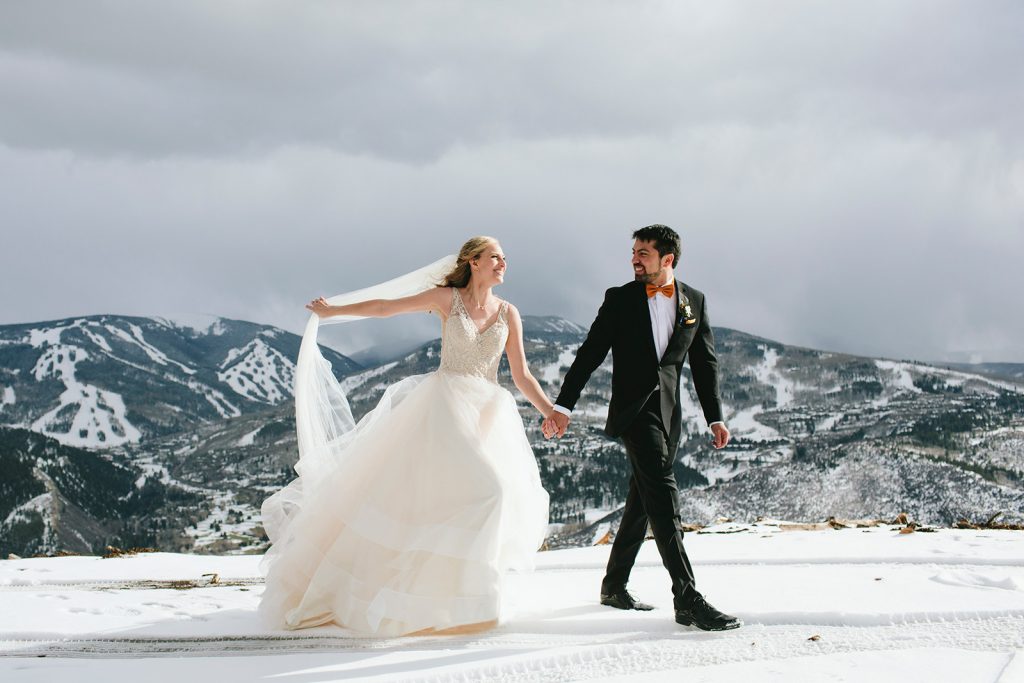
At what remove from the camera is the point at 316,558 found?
744 cm

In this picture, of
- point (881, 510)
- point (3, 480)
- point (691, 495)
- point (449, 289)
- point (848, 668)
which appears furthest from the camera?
point (3, 480)

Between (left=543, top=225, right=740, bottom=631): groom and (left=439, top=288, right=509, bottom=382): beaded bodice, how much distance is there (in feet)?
2.99

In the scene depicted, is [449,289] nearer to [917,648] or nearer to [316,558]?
[316,558]

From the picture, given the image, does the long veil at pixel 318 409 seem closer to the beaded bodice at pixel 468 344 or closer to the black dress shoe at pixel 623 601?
the beaded bodice at pixel 468 344

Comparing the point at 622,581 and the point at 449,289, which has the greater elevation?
the point at 449,289

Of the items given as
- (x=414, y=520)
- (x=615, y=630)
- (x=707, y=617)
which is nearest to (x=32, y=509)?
(x=414, y=520)

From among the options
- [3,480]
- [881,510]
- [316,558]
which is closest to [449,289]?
[316,558]

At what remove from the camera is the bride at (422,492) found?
682 centimetres

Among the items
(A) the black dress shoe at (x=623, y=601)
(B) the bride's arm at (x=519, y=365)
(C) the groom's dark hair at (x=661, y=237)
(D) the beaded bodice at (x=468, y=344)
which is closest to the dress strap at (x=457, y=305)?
(D) the beaded bodice at (x=468, y=344)

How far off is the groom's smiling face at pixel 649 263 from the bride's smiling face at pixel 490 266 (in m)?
1.38

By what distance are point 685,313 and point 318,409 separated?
3935 mm

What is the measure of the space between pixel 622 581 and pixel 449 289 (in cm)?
315

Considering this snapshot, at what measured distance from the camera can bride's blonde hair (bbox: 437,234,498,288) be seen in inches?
309

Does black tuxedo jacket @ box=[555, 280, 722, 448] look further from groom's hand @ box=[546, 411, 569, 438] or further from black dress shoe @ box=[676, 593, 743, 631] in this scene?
black dress shoe @ box=[676, 593, 743, 631]
